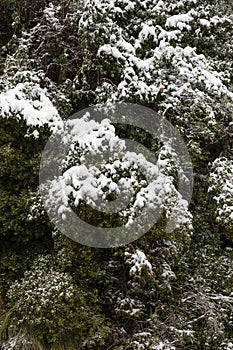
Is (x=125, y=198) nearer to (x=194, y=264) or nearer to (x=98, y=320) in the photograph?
(x=98, y=320)

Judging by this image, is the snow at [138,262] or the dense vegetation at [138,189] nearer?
the snow at [138,262]

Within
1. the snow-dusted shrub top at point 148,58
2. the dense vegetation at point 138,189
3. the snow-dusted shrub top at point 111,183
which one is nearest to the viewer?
the snow-dusted shrub top at point 111,183

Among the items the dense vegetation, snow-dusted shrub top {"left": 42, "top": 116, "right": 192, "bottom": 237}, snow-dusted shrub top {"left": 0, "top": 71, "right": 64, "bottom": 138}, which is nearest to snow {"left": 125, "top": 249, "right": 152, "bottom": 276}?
the dense vegetation

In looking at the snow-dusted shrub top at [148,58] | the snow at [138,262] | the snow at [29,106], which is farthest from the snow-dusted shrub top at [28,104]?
the snow at [138,262]

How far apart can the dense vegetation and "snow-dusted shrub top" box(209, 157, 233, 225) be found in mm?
12

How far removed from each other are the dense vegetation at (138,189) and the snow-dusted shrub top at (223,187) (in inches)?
0.5

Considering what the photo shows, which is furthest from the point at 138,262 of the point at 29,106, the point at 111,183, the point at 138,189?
the point at 29,106

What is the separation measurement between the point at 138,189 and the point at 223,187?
1043mm

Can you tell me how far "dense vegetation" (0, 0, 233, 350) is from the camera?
4.09 m

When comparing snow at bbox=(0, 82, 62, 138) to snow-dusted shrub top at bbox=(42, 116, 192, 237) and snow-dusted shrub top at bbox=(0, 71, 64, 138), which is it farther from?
snow-dusted shrub top at bbox=(42, 116, 192, 237)

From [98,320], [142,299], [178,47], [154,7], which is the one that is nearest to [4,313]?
[98,320]

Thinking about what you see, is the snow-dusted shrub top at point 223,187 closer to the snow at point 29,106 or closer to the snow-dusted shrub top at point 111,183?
the snow-dusted shrub top at point 111,183

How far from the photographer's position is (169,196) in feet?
13.0

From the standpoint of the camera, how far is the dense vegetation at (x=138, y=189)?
409 cm
